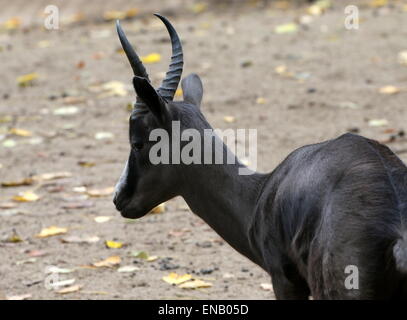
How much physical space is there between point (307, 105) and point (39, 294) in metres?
4.67

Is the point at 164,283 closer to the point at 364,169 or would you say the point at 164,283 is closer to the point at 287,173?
the point at 287,173

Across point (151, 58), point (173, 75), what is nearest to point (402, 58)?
point (151, 58)

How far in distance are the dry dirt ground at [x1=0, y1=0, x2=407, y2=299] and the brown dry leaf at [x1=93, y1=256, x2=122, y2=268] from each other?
0.04 metres

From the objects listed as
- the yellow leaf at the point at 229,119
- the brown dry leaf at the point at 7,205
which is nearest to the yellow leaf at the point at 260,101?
the yellow leaf at the point at 229,119

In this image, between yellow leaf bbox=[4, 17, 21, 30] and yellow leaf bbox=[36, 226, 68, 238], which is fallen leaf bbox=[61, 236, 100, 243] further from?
yellow leaf bbox=[4, 17, 21, 30]

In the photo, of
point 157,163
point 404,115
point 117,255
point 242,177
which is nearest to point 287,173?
point 242,177

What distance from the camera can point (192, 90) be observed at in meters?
5.65

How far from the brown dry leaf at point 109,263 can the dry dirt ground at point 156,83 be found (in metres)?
0.04

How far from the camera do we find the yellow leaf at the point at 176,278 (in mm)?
6426

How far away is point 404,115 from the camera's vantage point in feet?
31.5

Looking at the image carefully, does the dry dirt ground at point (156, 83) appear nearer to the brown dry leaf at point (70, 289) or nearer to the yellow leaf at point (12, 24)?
the brown dry leaf at point (70, 289)

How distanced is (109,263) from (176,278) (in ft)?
1.86

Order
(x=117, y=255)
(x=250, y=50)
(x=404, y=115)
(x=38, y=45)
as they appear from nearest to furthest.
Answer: (x=117, y=255)
(x=404, y=115)
(x=250, y=50)
(x=38, y=45)

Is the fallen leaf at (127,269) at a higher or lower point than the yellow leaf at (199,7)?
lower
